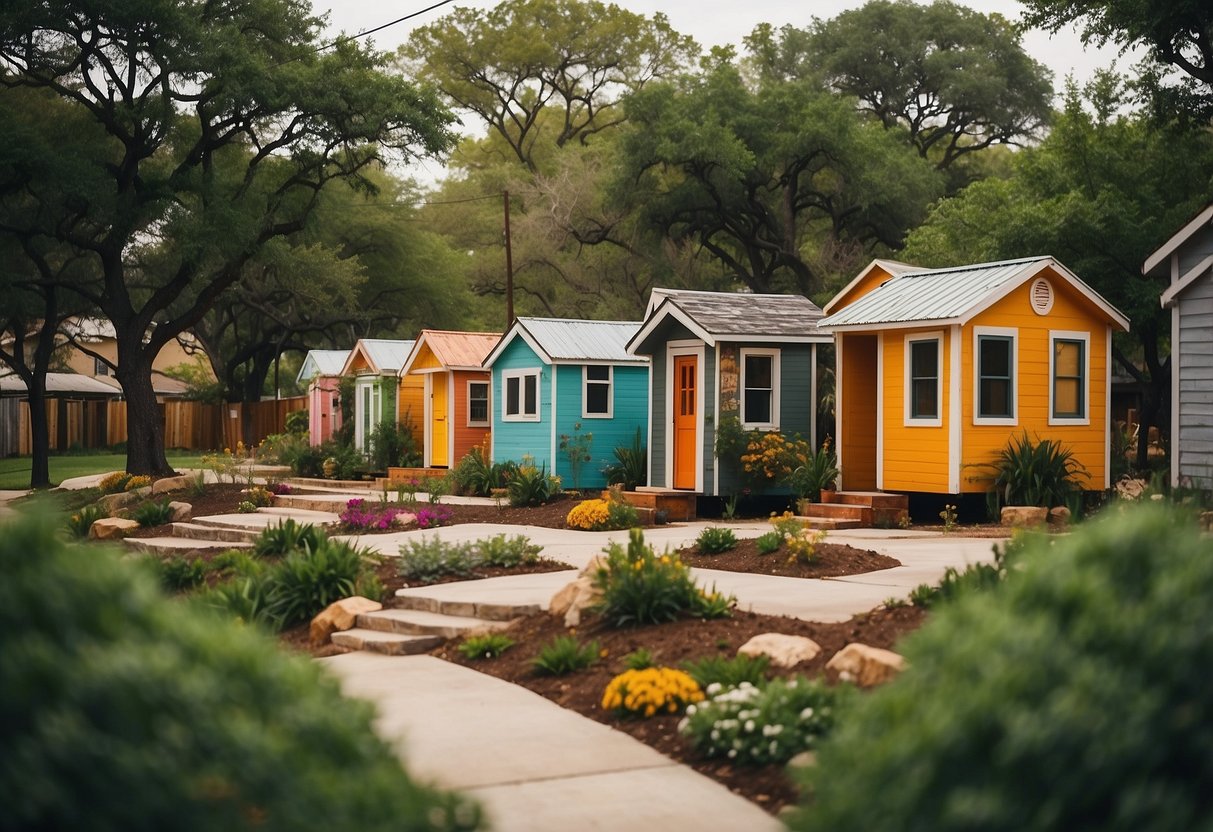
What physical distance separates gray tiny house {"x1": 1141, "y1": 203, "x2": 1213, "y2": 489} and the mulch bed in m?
9.07

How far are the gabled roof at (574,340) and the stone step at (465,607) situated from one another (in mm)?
14357

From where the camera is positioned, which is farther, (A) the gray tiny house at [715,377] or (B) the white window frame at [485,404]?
(B) the white window frame at [485,404]

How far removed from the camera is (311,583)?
11.7m

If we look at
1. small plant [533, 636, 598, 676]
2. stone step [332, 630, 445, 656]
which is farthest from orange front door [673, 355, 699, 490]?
small plant [533, 636, 598, 676]

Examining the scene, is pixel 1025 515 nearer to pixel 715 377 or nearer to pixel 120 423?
pixel 715 377

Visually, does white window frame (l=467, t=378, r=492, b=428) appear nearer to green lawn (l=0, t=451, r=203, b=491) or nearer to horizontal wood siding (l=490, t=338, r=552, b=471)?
horizontal wood siding (l=490, t=338, r=552, b=471)

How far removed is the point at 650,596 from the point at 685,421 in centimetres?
1333

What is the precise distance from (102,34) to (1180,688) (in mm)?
28684

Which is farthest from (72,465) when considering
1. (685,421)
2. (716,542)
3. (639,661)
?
(639,661)

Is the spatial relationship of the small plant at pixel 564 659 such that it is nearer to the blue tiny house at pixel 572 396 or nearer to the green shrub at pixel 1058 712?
the green shrub at pixel 1058 712

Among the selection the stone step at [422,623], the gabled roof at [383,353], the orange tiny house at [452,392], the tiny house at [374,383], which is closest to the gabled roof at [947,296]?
the stone step at [422,623]

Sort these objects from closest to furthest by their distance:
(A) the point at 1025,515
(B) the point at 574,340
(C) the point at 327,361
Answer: (A) the point at 1025,515 → (B) the point at 574,340 → (C) the point at 327,361

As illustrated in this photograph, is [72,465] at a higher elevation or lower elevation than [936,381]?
lower

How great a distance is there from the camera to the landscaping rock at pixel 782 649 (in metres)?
7.68
